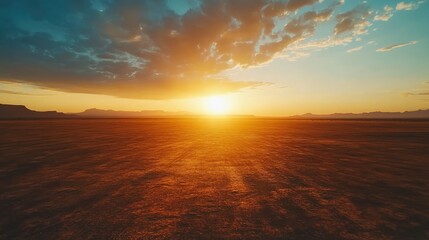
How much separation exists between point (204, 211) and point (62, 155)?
10770 millimetres

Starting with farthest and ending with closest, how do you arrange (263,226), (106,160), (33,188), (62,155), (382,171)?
(62,155) → (106,160) → (382,171) → (33,188) → (263,226)

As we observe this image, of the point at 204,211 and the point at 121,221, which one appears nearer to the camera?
the point at 121,221

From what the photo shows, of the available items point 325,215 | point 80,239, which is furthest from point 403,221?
point 80,239

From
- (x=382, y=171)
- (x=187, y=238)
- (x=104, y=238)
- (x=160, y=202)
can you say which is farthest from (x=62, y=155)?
(x=382, y=171)

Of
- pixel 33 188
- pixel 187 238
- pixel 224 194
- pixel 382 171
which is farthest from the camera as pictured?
pixel 382 171

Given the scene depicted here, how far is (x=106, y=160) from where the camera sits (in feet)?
35.2

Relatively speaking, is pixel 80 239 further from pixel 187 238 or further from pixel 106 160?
pixel 106 160

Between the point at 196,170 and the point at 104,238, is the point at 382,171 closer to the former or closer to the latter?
the point at 196,170

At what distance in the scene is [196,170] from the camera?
8773 millimetres

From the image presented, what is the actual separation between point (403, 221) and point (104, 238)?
5.61 m

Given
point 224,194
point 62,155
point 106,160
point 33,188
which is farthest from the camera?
point 62,155

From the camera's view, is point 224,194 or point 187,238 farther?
point 224,194

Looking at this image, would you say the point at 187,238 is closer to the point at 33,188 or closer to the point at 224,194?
the point at 224,194

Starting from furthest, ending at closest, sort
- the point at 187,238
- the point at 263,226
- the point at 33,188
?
1. the point at 33,188
2. the point at 263,226
3. the point at 187,238
